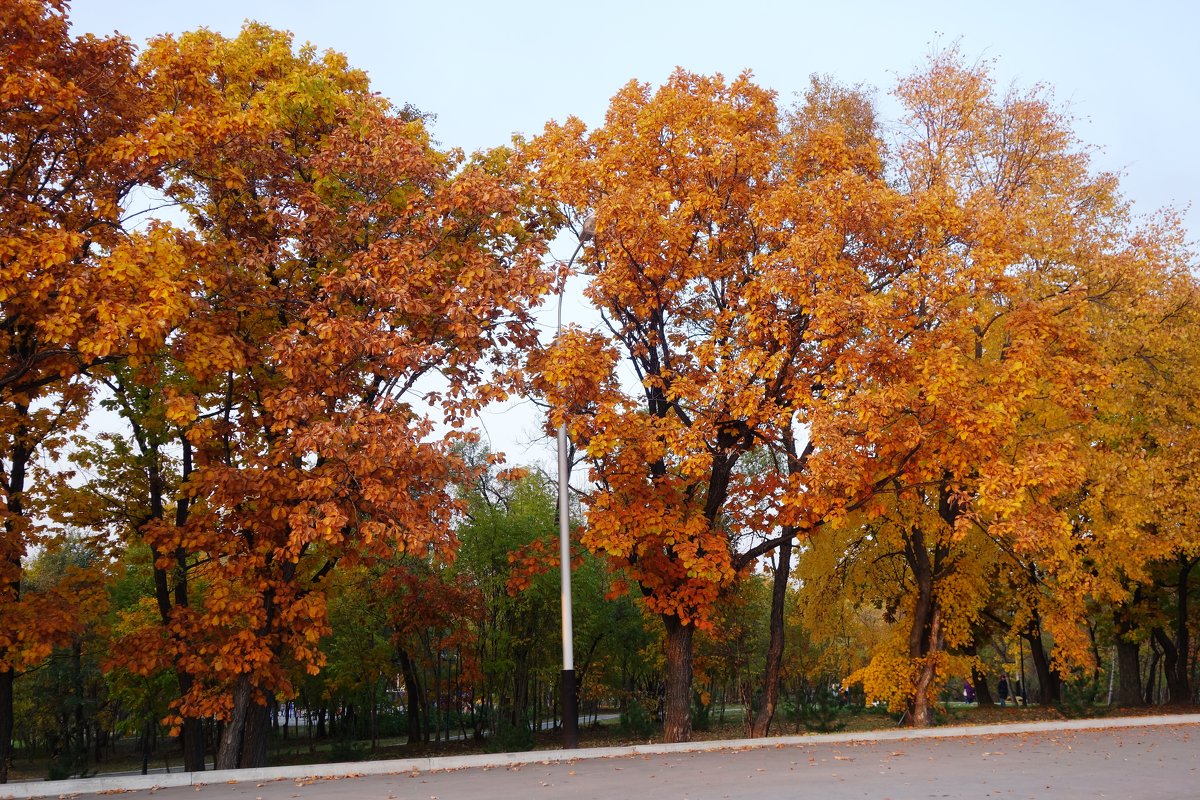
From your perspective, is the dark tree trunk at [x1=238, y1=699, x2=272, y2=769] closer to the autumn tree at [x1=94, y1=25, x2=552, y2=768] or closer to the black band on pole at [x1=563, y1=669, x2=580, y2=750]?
the autumn tree at [x1=94, y1=25, x2=552, y2=768]

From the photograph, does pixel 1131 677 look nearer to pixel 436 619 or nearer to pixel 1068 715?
pixel 1068 715

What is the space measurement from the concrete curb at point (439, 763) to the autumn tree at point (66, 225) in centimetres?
390

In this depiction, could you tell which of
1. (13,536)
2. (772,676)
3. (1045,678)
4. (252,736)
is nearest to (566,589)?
(252,736)

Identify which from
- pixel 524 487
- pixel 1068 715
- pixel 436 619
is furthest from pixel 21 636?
pixel 1068 715

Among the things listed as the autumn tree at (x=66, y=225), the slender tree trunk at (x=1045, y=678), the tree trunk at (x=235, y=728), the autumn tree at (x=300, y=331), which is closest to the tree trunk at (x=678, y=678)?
the autumn tree at (x=300, y=331)

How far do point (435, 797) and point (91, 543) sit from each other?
39.8ft

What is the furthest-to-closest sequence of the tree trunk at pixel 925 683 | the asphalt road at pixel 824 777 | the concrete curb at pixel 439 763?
the tree trunk at pixel 925 683, the concrete curb at pixel 439 763, the asphalt road at pixel 824 777

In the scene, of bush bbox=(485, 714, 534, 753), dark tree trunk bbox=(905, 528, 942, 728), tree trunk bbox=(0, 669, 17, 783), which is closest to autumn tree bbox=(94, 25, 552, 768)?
tree trunk bbox=(0, 669, 17, 783)

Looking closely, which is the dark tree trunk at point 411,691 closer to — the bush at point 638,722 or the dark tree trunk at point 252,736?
the bush at point 638,722

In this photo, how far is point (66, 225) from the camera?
13602mm

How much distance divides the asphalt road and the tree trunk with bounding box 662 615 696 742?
309cm

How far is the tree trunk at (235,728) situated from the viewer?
1573 centimetres

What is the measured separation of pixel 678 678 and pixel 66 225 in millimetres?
13161

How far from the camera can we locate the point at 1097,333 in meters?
22.9
